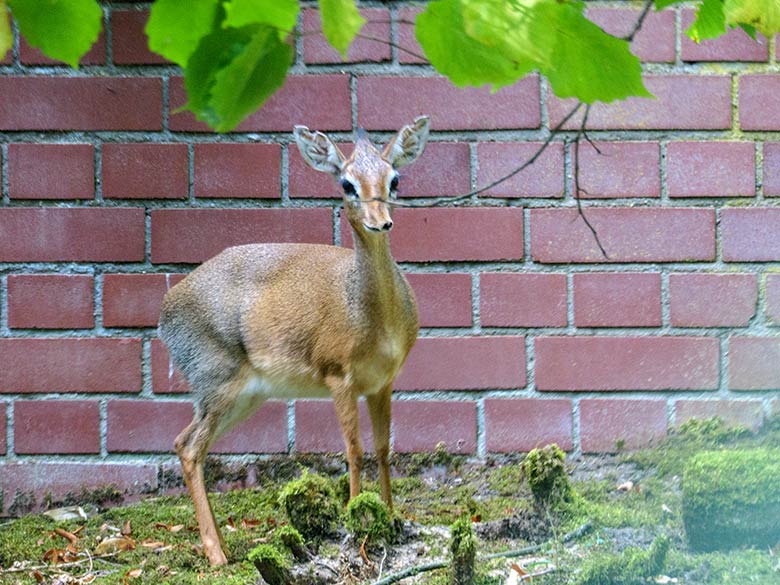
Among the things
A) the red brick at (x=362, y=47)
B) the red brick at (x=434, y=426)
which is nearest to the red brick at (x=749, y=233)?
the red brick at (x=434, y=426)

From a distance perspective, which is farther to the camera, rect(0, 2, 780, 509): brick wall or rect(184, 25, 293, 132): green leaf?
rect(0, 2, 780, 509): brick wall

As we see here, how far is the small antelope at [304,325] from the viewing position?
240 cm

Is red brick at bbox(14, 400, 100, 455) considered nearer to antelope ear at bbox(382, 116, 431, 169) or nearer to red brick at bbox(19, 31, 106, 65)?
red brick at bbox(19, 31, 106, 65)

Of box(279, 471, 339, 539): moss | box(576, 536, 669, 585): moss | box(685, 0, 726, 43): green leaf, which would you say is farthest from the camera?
box(279, 471, 339, 539): moss

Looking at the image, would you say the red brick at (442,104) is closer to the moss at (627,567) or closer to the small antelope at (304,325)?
the small antelope at (304,325)

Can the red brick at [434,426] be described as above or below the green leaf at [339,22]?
below

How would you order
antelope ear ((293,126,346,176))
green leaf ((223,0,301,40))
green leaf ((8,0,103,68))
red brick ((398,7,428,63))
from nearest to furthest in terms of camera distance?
green leaf ((223,0,301,40)) < green leaf ((8,0,103,68)) < antelope ear ((293,126,346,176)) < red brick ((398,7,428,63))

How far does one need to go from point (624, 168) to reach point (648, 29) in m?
0.41

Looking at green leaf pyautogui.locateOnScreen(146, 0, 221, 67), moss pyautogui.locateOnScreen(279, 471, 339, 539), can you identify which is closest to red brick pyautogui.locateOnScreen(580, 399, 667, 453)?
moss pyautogui.locateOnScreen(279, 471, 339, 539)

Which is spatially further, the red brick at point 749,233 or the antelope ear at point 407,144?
the red brick at point 749,233

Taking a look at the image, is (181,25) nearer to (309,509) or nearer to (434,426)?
(309,509)

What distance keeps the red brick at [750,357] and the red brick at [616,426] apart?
27 centimetres

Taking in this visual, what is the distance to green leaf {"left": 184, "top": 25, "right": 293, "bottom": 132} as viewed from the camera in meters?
0.82

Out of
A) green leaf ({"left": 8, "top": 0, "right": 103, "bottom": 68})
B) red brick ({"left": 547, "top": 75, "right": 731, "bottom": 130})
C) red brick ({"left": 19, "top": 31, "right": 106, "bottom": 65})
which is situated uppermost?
red brick ({"left": 19, "top": 31, "right": 106, "bottom": 65})
